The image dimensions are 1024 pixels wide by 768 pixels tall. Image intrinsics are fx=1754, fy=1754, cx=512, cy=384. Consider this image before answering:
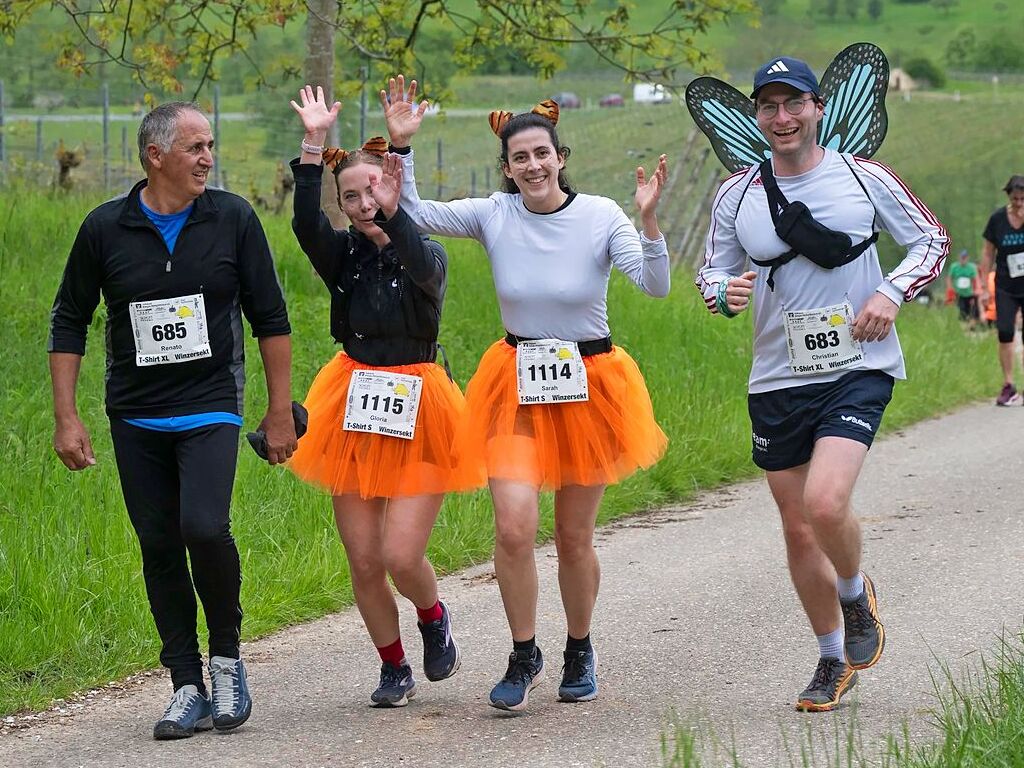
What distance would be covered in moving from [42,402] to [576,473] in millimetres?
5475

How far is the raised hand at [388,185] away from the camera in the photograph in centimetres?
585

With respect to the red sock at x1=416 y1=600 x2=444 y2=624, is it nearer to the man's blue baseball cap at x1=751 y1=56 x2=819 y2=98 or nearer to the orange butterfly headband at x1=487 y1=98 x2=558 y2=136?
the orange butterfly headband at x1=487 y1=98 x2=558 y2=136

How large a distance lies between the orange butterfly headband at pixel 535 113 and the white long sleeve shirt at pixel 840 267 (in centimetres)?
67

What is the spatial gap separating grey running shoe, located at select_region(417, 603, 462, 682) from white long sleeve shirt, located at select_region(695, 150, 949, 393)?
1.42 metres

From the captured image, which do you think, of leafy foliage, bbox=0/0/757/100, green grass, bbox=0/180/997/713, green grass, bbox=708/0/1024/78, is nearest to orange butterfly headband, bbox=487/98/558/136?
green grass, bbox=0/180/997/713

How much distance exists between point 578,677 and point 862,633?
984 millimetres

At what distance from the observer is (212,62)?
1472cm

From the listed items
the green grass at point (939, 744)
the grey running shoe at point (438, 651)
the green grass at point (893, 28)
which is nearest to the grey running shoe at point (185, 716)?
the grey running shoe at point (438, 651)

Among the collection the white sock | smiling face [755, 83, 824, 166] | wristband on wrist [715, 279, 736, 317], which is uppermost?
smiling face [755, 83, 824, 166]

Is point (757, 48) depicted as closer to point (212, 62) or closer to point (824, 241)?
point (212, 62)

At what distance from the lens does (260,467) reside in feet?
31.0

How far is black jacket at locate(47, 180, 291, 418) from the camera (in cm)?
566

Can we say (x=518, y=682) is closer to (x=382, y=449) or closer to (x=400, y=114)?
(x=382, y=449)

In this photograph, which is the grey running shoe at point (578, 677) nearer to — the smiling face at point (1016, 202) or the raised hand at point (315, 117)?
the raised hand at point (315, 117)
